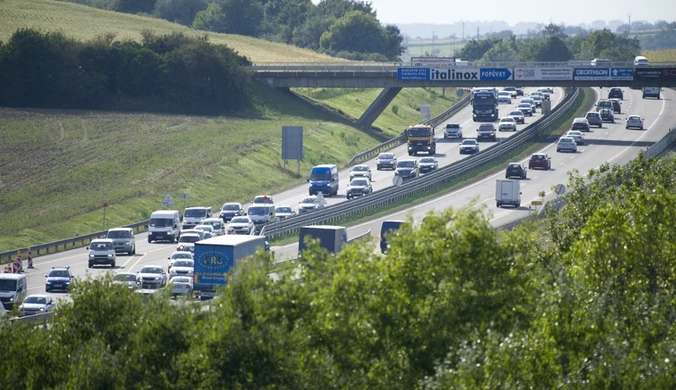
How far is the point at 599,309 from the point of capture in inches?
1010

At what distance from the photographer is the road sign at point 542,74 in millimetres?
109688

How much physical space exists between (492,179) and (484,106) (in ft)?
114

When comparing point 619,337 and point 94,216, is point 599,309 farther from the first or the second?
point 94,216

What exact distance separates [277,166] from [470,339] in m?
73.4

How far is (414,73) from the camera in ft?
370

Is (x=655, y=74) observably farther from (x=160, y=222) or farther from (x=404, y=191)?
(x=160, y=222)

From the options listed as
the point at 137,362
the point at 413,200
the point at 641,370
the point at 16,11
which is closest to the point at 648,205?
the point at 641,370

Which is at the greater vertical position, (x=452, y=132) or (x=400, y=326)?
(x=400, y=326)

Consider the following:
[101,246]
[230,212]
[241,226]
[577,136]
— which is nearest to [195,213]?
[230,212]

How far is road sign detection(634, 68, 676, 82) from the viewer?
10744 centimetres

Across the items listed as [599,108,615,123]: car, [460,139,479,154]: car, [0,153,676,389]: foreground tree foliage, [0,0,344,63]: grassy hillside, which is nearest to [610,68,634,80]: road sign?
[599,108,615,123]: car

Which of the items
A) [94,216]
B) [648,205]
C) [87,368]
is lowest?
[94,216]

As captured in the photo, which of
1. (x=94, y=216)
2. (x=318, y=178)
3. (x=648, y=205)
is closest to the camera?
(x=648, y=205)

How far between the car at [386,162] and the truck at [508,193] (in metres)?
21.8
